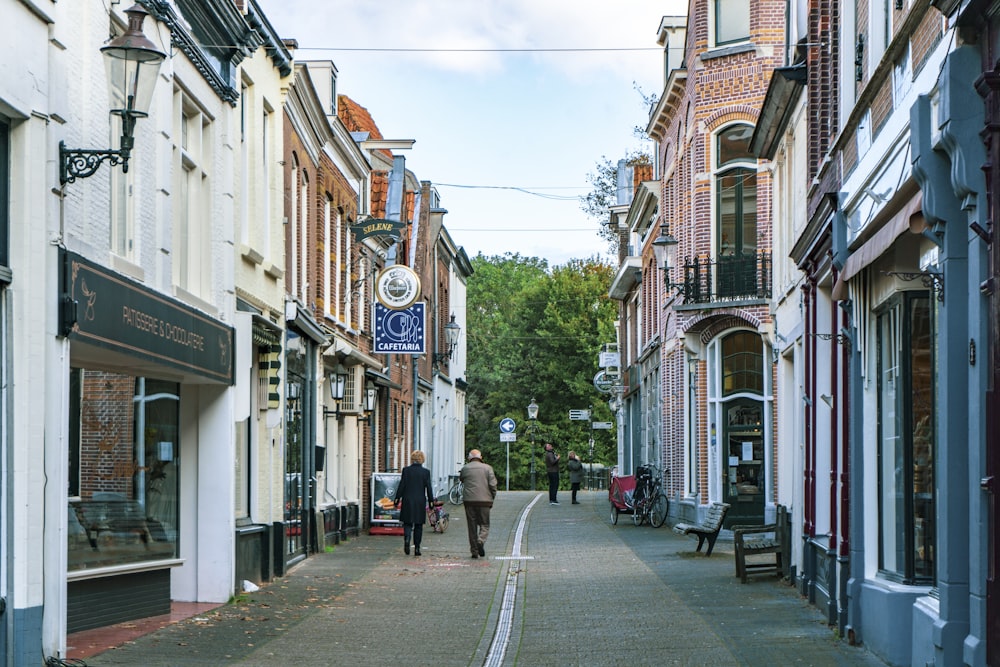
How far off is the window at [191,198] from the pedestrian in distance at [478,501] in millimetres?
8454

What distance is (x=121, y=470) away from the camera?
43.9 ft

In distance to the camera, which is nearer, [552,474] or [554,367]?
[552,474]

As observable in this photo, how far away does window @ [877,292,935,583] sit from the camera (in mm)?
10797

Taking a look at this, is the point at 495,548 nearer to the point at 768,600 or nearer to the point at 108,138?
the point at 768,600

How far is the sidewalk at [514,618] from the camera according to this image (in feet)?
38.4

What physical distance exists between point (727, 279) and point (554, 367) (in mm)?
43282

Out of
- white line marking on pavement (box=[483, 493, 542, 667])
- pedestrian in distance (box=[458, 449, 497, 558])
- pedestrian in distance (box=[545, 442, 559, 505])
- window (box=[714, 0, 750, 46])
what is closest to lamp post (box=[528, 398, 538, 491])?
pedestrian in distance (box=[545, 442, 559, 505])

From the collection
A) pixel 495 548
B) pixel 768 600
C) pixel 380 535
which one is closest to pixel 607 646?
pixel 768 600

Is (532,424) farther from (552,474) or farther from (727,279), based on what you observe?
(727,279)

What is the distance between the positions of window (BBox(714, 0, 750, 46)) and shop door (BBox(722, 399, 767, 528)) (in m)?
6.80

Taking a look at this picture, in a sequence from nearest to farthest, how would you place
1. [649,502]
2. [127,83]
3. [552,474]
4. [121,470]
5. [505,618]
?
[127,83], [121,470], [505,618], [649,502], [552,474]

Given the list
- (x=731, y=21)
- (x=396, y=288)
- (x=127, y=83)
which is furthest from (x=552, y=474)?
(x=127, y=83)

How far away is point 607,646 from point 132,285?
15.9ft

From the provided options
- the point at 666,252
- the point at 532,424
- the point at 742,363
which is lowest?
the point at 532,424
